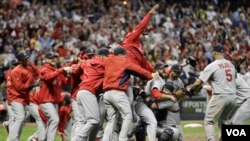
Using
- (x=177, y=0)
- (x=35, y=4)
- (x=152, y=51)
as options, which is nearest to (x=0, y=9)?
(x=35, y=4)

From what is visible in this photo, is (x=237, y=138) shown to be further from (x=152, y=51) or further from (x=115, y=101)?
(x=152, y=51)

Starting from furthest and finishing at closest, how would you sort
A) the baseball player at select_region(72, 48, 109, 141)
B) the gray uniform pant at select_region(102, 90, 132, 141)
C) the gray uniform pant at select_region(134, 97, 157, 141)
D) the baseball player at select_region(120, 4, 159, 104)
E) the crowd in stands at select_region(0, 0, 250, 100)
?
1. the crowd in stands at select_region(0, 0, 250, 100)
2. the baseball player at select_region(120, 4, 159, 104)
3. the baseball player at select_region(72, 48, 109, 141)
4. the gray uniform pant at select_region(134, 97, 157, 141)
5. the gray uniform pant at select_region(102, 90, 132, 141)

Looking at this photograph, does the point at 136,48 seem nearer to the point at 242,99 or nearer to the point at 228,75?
the point at 228,75

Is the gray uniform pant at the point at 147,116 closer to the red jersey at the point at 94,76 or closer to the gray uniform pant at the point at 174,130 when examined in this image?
the gray uniform pant at the point at 174,130

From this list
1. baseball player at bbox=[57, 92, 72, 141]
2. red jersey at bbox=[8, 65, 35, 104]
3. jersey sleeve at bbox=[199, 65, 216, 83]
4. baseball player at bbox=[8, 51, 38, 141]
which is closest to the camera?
jersey sleeve at bbox=[199, 65, 216, 83]

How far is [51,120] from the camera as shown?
15414mm

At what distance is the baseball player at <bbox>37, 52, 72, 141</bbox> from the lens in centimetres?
1538

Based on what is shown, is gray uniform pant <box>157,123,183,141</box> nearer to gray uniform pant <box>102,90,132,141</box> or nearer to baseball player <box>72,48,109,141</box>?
gray uniform pant <box>102,90,132,141</box>

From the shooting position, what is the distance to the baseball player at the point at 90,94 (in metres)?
14.0

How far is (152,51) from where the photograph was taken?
90.0 feet

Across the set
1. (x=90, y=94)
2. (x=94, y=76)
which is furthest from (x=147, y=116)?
(x=94, y=76)

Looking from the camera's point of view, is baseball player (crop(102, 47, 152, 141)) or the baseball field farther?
the baseball field

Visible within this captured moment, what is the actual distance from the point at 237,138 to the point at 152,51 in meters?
16.4

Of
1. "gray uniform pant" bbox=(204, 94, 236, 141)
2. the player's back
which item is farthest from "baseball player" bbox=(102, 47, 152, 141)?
"gray uniform pant" bbox=(204, 94, 236, 141)
